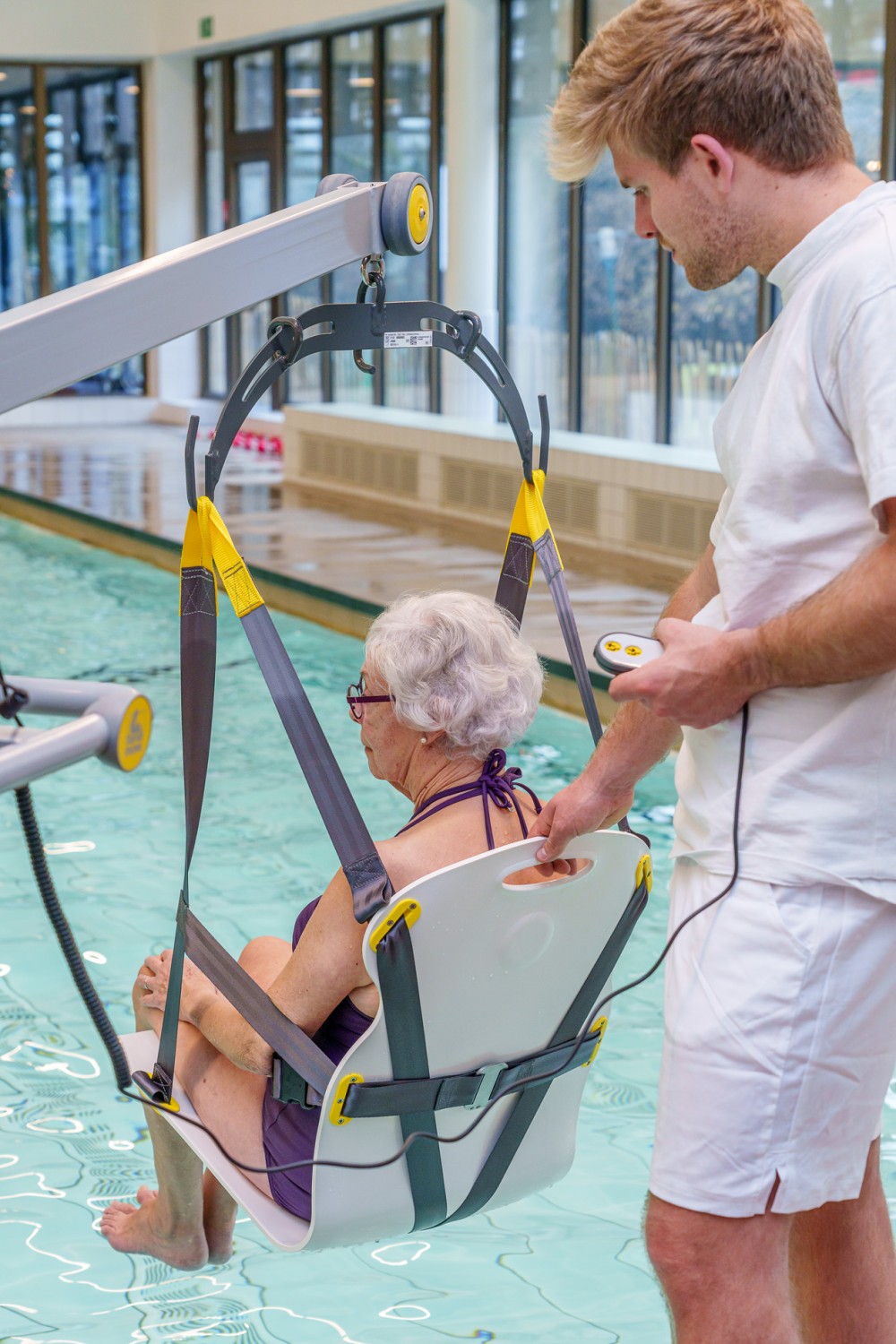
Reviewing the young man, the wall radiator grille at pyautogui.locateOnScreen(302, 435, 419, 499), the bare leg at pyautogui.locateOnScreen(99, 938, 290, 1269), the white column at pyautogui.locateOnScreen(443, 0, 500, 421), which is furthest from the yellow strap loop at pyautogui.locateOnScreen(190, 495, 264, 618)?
the white column at pyautogui.locateOnScreen(443, 0, 500, 421)

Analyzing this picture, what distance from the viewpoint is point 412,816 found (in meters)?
1.75

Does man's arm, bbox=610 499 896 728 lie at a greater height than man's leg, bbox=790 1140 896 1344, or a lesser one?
greater

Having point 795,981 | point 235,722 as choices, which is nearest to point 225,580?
point 795,981

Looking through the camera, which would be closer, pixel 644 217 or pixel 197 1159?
pixel 644 217

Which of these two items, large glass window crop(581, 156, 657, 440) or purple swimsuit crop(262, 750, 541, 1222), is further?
large glass window crop(581, 156, 657, 440)

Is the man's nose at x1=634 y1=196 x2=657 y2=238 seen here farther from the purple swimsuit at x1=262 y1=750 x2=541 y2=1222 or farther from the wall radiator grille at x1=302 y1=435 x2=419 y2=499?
the wall radiator grille at x1=302 y1=435 x2=419 y2=499

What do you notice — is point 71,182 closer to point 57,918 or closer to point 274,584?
point 274,584

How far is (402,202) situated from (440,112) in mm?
11771

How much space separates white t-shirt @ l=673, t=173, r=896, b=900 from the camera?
133 cm

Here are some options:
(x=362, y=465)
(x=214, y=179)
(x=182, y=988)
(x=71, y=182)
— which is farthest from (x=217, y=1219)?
(x=71, y=182)

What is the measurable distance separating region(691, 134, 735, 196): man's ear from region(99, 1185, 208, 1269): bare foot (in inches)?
59.9

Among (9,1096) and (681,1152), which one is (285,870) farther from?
(681,1152)

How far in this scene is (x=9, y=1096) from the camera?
2891mm

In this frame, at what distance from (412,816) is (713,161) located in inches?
30.8
